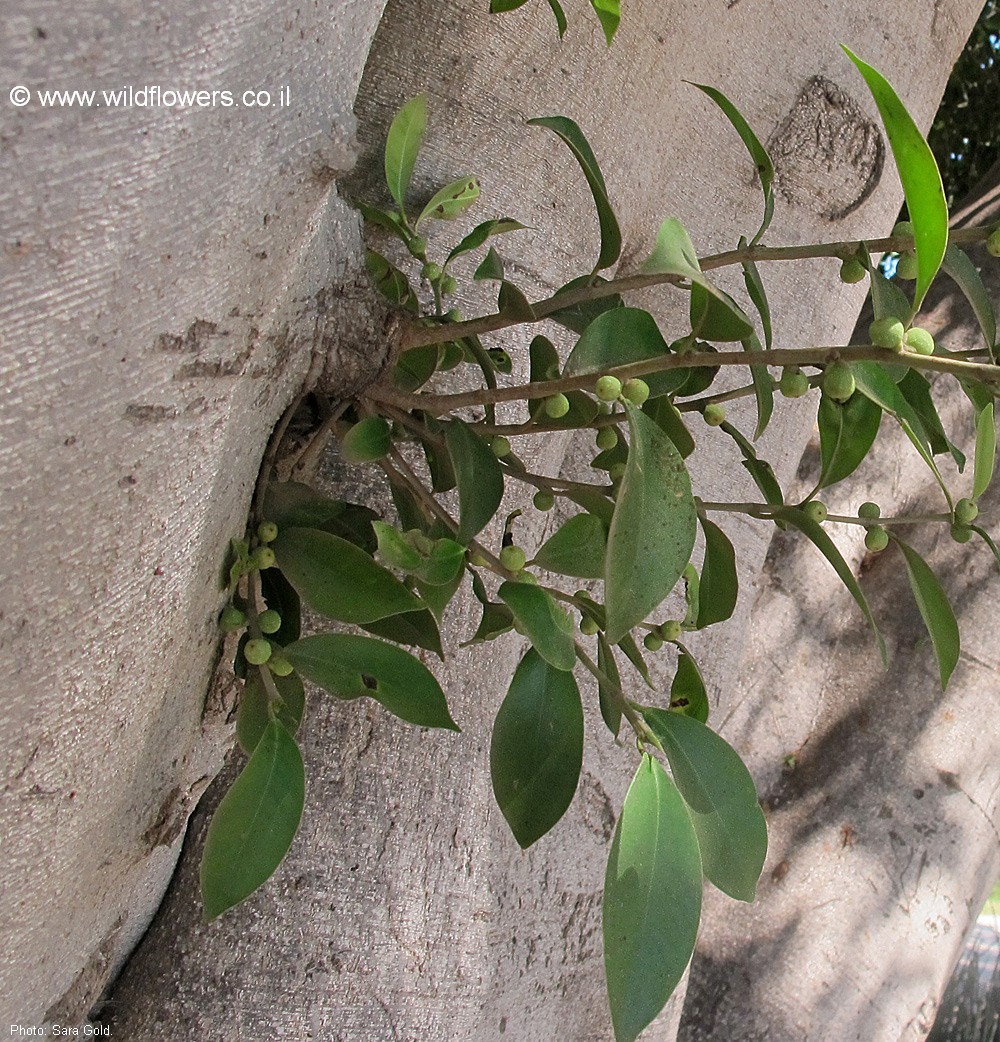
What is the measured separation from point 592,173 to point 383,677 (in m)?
0.27

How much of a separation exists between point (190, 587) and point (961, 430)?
3.33 feet

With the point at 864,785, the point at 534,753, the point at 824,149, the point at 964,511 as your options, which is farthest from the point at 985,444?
the point at 864,785

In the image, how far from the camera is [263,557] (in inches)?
22.0

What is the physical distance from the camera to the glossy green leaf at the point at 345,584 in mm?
509

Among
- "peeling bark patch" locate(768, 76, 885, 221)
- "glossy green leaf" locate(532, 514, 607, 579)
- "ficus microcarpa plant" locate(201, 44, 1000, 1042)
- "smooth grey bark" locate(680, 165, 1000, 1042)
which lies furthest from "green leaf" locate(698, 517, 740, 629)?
"smooth grey bark" locate(680, 165, 1000, 1042)

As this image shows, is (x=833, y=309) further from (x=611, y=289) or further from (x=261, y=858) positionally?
(x=261, y=858)

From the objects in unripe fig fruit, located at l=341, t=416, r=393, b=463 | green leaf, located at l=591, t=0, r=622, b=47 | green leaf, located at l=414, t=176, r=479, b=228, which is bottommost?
unripe fig fruit, located at l=341, t=416, r=393, b=463

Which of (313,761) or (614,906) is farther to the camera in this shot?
(313,761)

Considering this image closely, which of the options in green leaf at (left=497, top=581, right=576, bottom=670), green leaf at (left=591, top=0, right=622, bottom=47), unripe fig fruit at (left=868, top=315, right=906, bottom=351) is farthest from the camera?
green leaf at (left=591, top=0, right=622, bottom=47)

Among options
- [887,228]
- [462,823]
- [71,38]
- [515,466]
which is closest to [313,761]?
[462,823]

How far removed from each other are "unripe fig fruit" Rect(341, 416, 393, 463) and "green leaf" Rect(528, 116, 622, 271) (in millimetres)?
145

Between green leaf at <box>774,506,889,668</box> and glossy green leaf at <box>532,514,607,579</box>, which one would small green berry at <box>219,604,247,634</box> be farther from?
green leaf at <box>774,506,889,668</box>

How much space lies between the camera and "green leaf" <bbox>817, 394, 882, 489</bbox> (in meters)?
0.54

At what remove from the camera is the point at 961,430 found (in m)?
1.25
